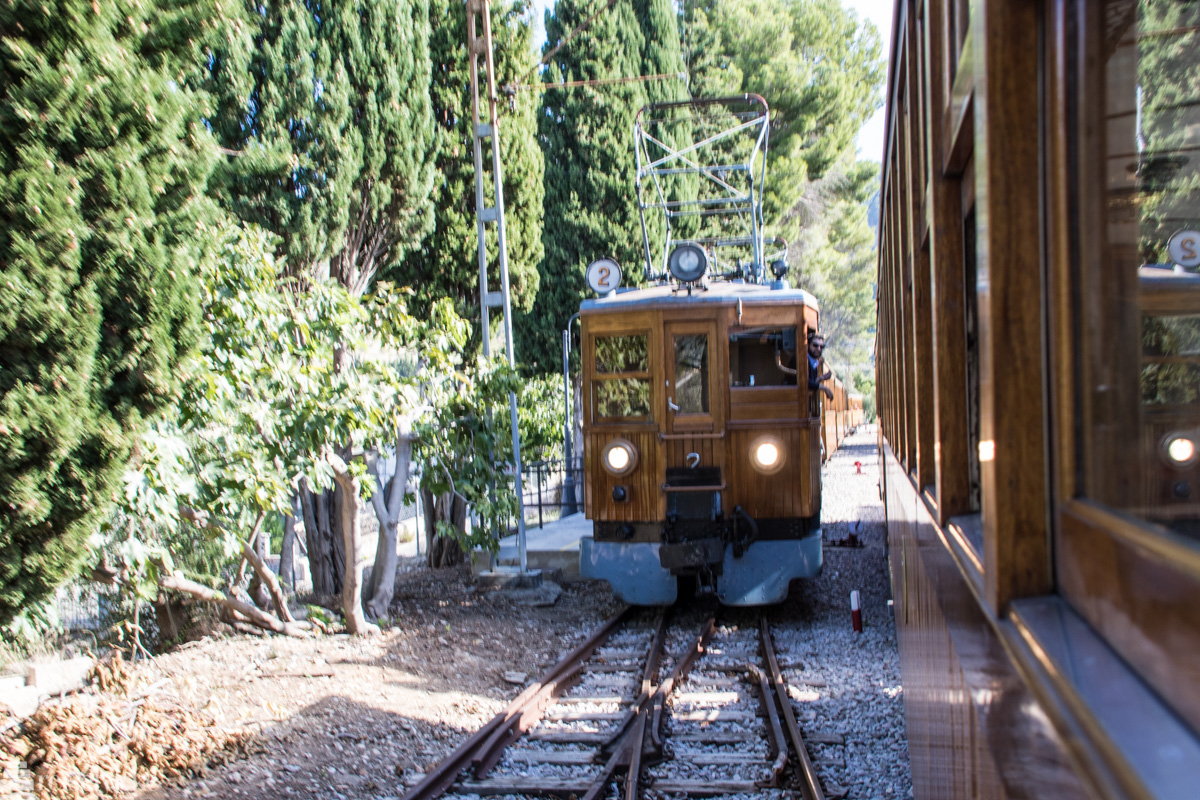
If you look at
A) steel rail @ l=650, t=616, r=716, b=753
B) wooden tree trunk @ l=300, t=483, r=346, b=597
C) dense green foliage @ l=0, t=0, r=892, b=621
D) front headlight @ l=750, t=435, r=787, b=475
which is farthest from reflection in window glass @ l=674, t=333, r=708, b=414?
wooden tree trunk @ l=300, t=483, r=346, b=597

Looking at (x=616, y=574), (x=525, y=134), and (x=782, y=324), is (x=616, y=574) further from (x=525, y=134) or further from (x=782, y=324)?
(x=525, y=134)

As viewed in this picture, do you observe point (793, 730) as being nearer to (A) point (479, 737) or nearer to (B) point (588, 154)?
(A) point (479, 737)

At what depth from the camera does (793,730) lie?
186 inches

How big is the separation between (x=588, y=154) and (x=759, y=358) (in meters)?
9.45

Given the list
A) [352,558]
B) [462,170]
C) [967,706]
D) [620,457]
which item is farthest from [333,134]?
[967,706]

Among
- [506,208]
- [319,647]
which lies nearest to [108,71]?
[319,647]

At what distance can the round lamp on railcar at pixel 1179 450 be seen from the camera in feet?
3.21

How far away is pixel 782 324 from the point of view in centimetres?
720

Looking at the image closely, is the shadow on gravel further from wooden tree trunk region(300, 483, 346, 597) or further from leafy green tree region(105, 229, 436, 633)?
wooden tree trunk region(300, 483, 346, 597)

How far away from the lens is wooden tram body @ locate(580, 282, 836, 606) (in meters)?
7.14

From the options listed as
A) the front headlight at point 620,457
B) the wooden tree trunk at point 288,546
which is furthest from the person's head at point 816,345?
the wooden tree trunk at point 288,546

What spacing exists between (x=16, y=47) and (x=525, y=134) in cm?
811

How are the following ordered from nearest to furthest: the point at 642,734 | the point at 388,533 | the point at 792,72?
the point at 642,734
the point at 388,533
the point at 792,72

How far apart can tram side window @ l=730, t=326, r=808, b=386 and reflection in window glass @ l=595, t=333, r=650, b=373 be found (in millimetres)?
719
